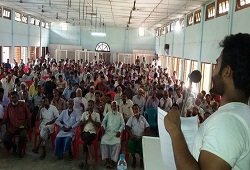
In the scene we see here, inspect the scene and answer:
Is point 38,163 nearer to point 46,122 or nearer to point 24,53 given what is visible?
point 46,122

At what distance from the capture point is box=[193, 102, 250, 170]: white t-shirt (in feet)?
2.97

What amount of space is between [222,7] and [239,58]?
25.5ft

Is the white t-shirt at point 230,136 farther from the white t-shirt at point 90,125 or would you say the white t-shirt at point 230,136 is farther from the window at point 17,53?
the window at point 17,53

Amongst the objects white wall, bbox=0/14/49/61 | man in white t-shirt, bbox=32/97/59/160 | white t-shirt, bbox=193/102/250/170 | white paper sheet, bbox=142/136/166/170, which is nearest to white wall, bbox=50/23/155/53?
white wall, bbox=0/14/49/61

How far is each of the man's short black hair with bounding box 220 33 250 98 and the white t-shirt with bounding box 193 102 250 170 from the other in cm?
10

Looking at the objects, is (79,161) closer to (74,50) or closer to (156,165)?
(156,165)

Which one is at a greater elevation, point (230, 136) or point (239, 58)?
point (239, 58)

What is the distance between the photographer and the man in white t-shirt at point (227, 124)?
0.91 metres

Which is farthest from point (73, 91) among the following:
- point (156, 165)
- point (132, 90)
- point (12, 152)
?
point (156, 165)

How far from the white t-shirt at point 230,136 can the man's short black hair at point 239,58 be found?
10 centimetres

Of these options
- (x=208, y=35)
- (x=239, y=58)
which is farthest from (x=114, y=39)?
(x=239, y=58)

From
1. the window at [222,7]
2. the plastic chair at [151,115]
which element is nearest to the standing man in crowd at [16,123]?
the plastic chair at [151,115]

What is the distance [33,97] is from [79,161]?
2.54m

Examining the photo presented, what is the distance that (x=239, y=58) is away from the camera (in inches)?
40.2
